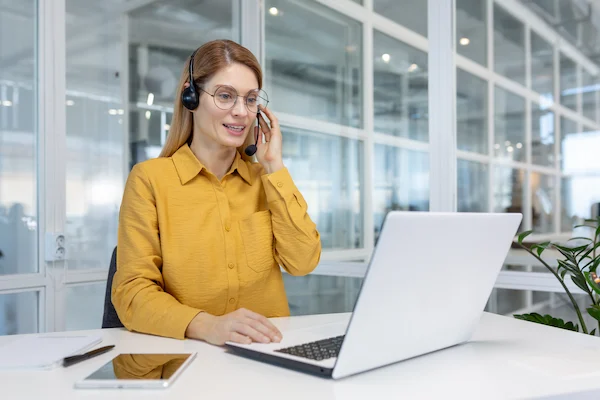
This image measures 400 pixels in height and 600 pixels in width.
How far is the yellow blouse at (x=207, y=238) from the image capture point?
149 cm

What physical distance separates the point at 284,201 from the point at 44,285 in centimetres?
141

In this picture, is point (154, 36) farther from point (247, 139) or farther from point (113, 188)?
point (247, 139)

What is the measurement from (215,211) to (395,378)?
35.1 inches

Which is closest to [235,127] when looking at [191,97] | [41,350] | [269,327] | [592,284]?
[191,97]

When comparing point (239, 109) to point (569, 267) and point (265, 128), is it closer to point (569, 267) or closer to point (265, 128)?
point (265, 128)

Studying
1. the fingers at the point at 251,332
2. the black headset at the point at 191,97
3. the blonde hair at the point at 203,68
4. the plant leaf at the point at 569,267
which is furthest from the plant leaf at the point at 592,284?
the black headset at the point at 191,97

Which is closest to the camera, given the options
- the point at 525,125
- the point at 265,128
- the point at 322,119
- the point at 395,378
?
the point at 395,378

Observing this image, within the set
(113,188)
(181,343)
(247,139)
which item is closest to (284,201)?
(247,139)

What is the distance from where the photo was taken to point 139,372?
0.91 meters

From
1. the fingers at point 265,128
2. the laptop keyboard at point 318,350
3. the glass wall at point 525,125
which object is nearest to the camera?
the laptop keyboard at point 318,350

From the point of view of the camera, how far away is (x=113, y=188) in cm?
286

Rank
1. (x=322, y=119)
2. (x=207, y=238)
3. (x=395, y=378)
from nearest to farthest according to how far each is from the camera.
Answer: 1. (x=395, y=378)
2. (x=207, y=238)
3. (x=322, y=119)

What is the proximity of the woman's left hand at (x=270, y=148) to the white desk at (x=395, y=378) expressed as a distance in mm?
738

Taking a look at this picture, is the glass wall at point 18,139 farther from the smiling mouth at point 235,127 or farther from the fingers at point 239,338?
the fingers at point 239,338
